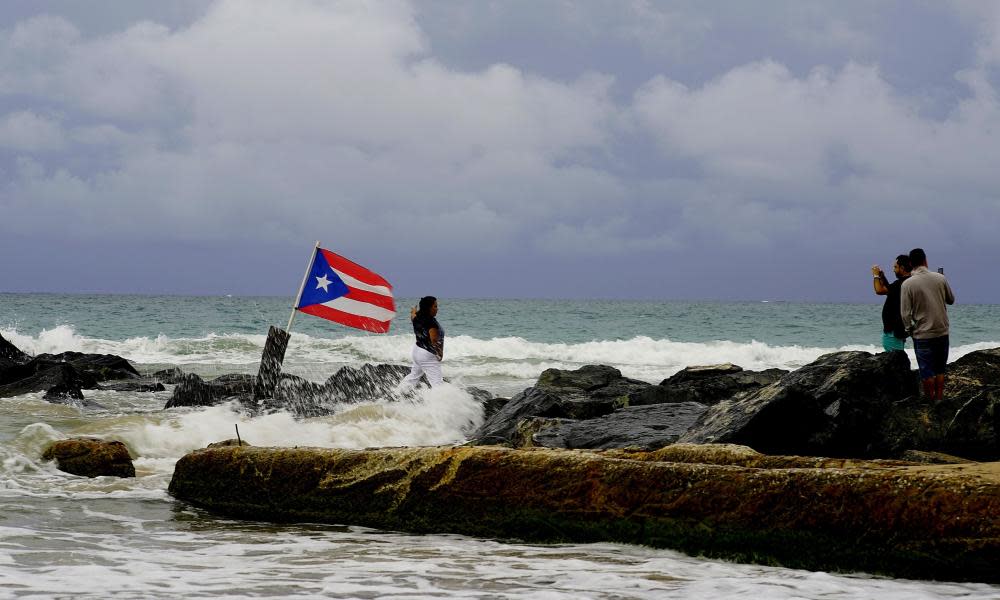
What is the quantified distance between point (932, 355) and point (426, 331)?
6153 mm

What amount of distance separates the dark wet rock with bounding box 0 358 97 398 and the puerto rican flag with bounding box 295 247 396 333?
5498 millimetres

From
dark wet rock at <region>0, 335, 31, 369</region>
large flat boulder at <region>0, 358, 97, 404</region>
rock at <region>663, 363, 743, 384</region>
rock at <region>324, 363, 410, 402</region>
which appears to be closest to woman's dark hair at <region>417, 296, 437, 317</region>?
rock at <region>324, 363, 410, 402</region>

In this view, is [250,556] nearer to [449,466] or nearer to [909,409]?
[449,466]

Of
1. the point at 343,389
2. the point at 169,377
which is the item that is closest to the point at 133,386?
the point at 169,377

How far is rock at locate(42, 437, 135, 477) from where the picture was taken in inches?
311

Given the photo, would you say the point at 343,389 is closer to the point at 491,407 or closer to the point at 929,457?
the point at 491,407

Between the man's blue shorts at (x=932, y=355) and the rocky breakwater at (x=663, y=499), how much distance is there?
501cm

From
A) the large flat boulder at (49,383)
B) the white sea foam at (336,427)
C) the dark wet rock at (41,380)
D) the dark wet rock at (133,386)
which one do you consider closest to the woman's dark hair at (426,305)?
the white sea foam at (336,427)

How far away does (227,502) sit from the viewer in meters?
6.36

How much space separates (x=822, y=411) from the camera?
8047 mm

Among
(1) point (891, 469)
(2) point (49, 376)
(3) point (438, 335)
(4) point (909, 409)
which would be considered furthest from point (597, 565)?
(2) point (49, 376)

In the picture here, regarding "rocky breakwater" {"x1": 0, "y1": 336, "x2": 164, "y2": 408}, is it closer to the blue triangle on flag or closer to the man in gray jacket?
the blue triangle on flag

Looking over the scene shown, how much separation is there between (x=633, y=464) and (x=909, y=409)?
420cm

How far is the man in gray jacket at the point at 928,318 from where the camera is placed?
9.70 m
